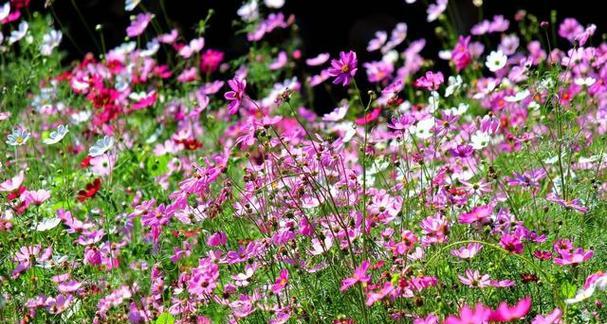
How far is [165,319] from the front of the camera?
2.30m

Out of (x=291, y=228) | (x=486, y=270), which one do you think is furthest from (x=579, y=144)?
(x=291, y=228)

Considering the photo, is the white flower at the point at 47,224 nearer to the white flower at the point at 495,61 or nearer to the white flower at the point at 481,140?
the white flower at the point at 481,140

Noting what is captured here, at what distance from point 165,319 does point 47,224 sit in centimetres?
51

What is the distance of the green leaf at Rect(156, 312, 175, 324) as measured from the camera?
2297 millimetres

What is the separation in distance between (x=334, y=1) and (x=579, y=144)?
10.3 feet

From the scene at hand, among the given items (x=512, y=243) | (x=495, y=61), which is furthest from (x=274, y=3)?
(x=512, y=243)

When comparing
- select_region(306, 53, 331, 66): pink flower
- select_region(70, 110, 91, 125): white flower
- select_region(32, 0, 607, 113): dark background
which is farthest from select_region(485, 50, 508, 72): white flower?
select_region(32, 0, 607, 113): dark background

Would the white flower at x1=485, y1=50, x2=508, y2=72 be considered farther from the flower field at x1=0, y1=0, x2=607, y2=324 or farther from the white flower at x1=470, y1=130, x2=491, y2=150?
the white flower at x1=470, y1=130, x2=491, y2=150

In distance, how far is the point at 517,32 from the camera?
551 cm

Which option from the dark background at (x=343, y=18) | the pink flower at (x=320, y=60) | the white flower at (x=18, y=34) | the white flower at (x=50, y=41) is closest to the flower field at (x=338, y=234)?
the pink flower at (x=320, y=60)

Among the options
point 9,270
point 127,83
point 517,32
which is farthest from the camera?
point 517,32

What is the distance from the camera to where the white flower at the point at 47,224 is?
2600mm

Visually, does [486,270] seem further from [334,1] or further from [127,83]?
[334,1]

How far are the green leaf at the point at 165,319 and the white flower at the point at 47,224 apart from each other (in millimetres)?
465
